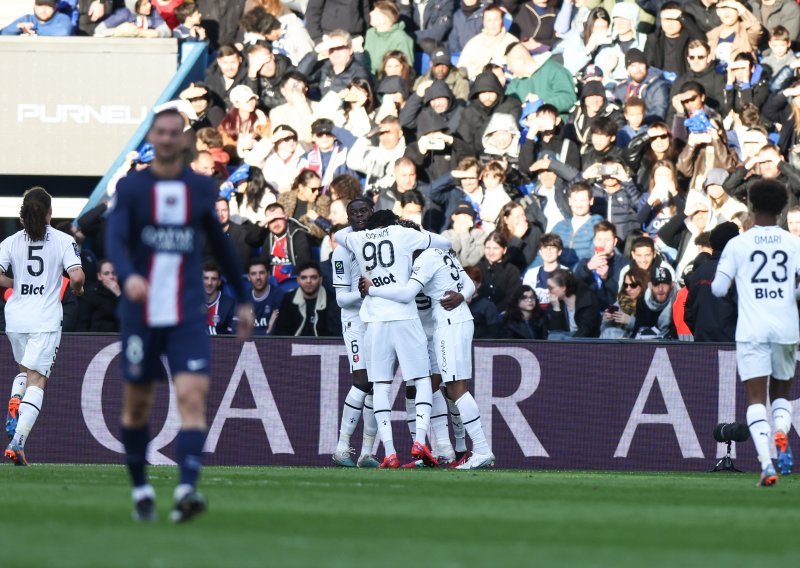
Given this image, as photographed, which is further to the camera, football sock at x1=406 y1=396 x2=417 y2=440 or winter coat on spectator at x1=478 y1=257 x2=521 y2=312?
winter coat on spectator at x1=478 y1=257 x2=521 y2=312

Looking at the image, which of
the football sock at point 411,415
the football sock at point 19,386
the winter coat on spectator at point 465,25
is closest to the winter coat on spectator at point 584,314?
the football sock at point 411,415

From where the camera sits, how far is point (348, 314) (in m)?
15.5

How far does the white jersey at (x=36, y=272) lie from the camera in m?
13.9

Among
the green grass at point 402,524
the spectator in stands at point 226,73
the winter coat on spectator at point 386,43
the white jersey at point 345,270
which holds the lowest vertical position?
the green grass at point 402,524

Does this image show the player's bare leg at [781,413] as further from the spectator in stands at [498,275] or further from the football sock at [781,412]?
the spectator in stands at [498,275]

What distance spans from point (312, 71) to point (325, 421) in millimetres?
7262

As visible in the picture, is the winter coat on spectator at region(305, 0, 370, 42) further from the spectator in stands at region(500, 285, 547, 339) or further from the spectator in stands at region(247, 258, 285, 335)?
the spectator in stands at region(500, 285, 547, 339)

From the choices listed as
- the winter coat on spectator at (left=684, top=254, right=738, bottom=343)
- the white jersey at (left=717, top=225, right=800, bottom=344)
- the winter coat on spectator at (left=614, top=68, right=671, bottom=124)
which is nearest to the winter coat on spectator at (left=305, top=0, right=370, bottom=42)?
the winter coat on spectator at (left=614, top=68, right=671, bottom=124)

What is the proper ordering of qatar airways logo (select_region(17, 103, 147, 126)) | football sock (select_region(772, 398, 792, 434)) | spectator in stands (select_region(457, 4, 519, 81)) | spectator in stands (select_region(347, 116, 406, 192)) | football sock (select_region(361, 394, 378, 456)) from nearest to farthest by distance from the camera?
football sock (select_region(772, 398, 792, 434))
football sock (select_region(361, 394, 378, 456))
spectator in stands (select_region(347, 116, 406, 192))
spectator in stands (select_region(457, 4, 519, 81))
qatar airways logo (select_region(17, 103, 147, 126))

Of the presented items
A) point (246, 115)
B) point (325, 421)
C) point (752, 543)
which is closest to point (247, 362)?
point (325, 421)

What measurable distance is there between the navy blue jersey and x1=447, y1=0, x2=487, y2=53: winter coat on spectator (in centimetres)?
1457

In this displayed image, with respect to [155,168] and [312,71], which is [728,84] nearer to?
[312,71]

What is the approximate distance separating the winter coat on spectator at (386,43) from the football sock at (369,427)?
7536mm

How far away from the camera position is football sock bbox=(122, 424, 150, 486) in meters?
7.92
